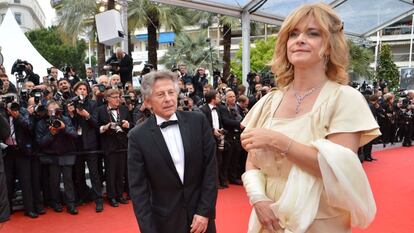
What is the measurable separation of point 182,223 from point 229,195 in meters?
3.61

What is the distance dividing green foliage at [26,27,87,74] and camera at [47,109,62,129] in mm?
33563

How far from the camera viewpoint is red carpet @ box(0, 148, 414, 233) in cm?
432

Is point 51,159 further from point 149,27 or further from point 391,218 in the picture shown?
point 149,27

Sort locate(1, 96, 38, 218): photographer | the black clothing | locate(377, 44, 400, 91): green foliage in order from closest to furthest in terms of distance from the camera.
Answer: locate(1, 96, 38, 218): photographer → the black clothing → locate(377, 44, 400, 91): green foliage

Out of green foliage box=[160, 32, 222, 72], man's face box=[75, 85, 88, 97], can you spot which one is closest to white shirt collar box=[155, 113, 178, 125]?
man's face box=[75, 85, 88, 97]

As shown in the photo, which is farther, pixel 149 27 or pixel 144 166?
pixel 149 27

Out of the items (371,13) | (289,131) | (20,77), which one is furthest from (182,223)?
(371,13)

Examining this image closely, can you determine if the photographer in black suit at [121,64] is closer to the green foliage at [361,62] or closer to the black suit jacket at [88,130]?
the black suit jacket at [88,130]

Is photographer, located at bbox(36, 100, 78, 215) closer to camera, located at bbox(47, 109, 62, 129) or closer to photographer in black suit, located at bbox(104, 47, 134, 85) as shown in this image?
camera, located at bbox(47, 109, 62, 129)

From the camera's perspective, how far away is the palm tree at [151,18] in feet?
52.9

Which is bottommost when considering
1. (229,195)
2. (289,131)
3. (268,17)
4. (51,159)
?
(229,195)

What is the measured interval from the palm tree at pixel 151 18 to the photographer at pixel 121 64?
791cm

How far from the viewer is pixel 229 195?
5.84 metres

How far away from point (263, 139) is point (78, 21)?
57.5 ft
